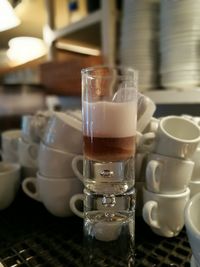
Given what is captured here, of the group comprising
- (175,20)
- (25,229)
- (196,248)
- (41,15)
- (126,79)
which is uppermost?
(41,15)

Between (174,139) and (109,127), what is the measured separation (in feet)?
0.37

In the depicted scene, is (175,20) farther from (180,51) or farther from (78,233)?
(78,233)

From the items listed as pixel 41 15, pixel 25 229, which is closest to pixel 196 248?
pixel 25 229

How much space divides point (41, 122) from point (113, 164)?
0.88 ft

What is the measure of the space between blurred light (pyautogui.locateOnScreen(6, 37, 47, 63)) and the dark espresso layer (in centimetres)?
105

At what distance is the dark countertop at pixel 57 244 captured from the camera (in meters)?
0.35

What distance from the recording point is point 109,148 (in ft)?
1.13

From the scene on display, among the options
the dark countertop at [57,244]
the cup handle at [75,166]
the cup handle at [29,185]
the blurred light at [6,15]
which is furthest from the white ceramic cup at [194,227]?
the blurred light at [6,15]

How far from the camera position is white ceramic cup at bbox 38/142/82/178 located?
17.9 inches

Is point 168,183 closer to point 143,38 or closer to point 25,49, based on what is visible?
point 143,38

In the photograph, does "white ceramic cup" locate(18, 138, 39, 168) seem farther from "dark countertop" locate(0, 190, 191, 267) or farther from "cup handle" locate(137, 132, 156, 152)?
"cup handle" locate(137, 132, 156, 152)

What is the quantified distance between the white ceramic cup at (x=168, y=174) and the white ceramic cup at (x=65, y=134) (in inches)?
5.2

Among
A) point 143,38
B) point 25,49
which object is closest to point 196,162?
point 143,38

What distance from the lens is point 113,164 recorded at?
0.35 metres
